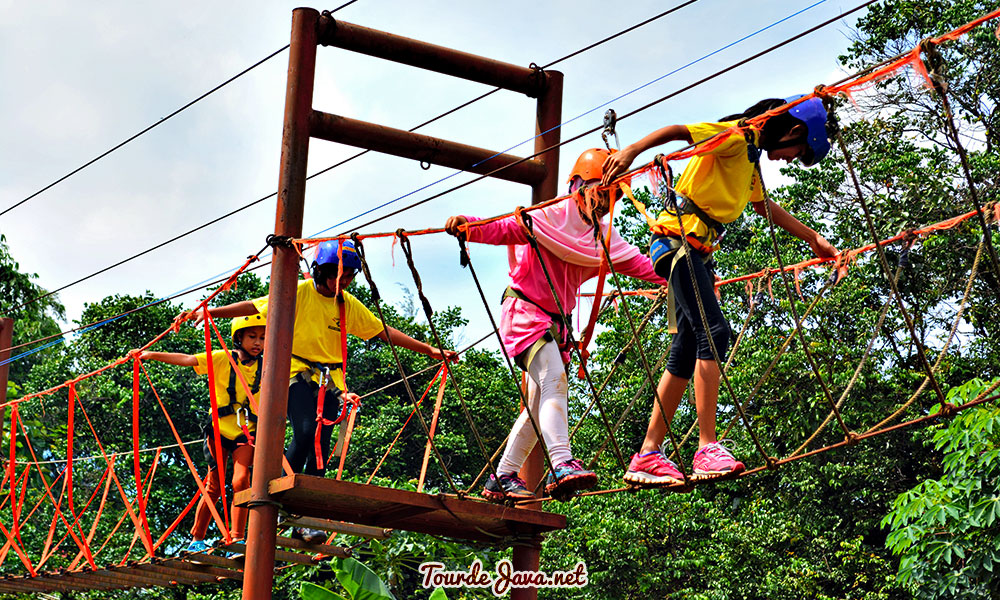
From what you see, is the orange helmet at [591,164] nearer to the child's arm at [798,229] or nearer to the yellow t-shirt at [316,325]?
the child's arm at [798,229]

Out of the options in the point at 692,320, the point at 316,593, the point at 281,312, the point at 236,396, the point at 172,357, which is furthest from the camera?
the point at 236,396

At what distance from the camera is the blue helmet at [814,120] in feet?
12.3

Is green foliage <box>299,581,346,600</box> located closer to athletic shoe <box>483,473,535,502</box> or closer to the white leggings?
athletic shoe <box>483,473,535,502</box>

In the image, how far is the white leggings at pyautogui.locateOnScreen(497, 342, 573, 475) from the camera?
13.5 feet

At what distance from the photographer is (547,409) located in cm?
418

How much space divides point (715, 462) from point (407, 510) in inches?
50.5

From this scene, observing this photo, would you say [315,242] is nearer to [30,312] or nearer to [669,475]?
[669,475]

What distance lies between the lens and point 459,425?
65.4 ft

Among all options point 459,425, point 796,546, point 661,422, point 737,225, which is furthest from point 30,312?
point 661,422

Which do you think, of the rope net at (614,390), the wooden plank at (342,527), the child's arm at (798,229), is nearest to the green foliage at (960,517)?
the rope net at (614,390)

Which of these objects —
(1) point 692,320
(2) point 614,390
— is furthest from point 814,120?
(2) point 614,390

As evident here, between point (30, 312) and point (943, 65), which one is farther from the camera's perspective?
point (30, 312)

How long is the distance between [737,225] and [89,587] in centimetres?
1285

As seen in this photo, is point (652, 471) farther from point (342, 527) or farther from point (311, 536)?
point (311, 536)
